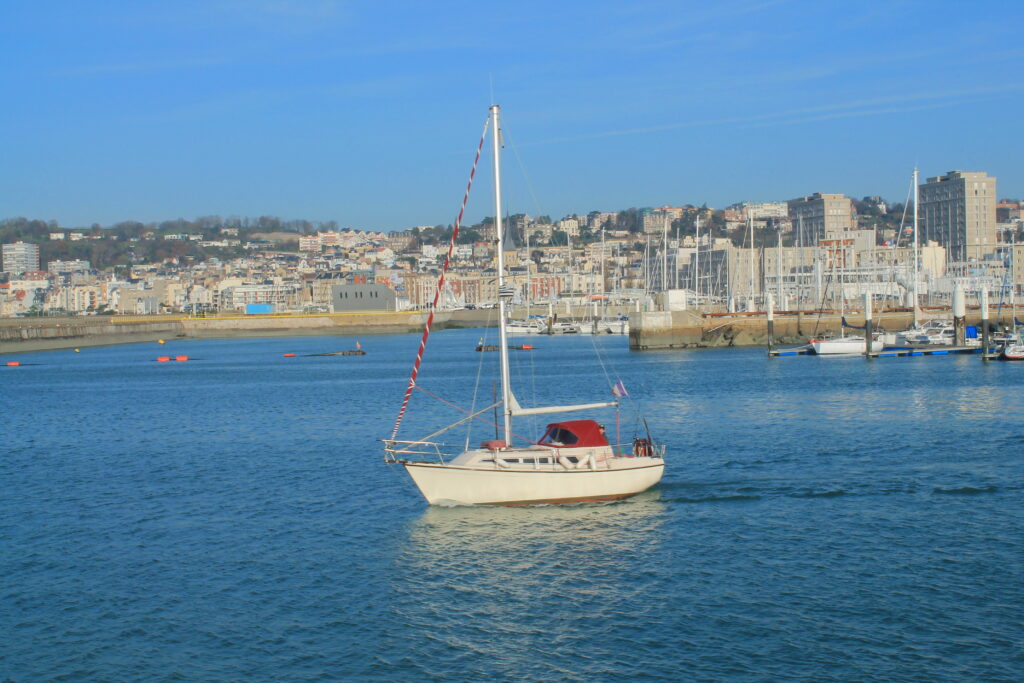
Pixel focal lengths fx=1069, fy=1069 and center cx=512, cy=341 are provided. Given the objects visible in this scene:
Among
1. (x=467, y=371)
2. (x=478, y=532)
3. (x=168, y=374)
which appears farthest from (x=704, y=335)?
(x=478, y=532)

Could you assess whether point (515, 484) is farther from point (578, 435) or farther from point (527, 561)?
point (527, 561)

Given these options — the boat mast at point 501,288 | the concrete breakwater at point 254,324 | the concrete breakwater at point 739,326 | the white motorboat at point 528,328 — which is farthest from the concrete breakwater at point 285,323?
the boat mast at point 501,288

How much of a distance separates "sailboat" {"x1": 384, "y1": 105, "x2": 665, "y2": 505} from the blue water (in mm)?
361

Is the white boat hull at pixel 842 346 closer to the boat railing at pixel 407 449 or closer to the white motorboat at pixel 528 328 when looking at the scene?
the boat railing at pixel 407 449

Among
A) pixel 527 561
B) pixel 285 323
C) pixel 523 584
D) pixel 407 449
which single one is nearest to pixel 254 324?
pixel 285 323

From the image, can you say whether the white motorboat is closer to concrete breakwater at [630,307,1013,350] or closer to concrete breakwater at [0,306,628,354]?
concrete breakwater at [0,306,628,354]

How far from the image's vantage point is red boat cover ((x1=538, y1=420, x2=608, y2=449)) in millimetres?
20578

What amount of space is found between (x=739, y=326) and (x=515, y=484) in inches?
2394

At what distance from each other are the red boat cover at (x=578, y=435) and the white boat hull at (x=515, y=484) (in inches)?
21.5

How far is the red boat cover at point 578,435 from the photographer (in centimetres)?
2058

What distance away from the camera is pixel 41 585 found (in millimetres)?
16656

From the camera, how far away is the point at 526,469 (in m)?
19.9

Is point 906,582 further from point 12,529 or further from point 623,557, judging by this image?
point 12,529

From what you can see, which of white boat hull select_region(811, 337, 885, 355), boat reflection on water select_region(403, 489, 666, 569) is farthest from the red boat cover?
white boat hull select_region(811, 337, 885, 355)
